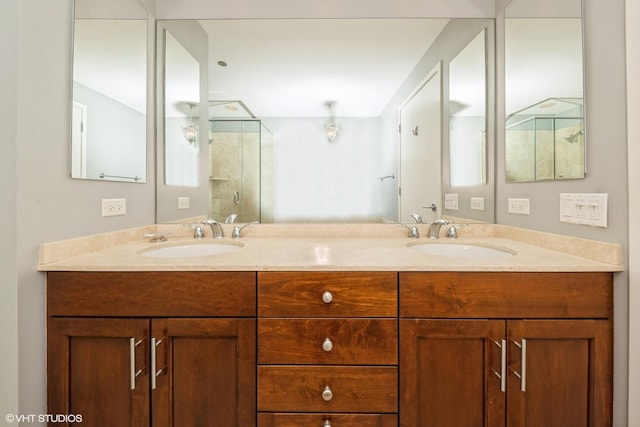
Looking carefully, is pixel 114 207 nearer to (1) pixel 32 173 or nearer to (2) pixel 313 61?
(1) pixel 32 173

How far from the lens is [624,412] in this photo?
3.13ft

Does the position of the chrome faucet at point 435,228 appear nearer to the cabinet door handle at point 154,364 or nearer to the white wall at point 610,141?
the white wall at point 610,141

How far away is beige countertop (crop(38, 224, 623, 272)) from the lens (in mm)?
982

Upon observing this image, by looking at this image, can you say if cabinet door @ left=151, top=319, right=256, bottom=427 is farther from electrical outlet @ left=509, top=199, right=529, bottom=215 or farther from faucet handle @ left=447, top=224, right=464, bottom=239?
electrical outlet @ left=509, top=199, right=529, bottom=215

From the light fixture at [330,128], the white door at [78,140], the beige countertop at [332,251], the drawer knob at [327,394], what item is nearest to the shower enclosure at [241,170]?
the beige countertop at [332,251]

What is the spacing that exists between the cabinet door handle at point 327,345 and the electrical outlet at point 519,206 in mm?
1140

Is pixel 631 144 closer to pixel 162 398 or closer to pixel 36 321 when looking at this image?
pixel 162 398

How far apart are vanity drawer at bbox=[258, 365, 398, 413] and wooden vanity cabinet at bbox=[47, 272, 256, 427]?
6 centimetres

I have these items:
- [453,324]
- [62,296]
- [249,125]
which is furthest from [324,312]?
[249,125]

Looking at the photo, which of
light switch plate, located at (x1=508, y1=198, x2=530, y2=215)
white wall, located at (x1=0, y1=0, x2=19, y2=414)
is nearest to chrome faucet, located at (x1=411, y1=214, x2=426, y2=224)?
light switch plate, located at (x1=508, y1=198, x2=530, y2=215)

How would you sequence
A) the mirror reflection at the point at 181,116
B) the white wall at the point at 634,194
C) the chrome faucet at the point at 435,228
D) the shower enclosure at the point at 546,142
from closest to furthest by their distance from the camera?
the white wall at the point at 634,194
the shower enclosure at the point at 546,142
the chrome faucet at the point at 435,228
the mirror reflection at the point at 181,116

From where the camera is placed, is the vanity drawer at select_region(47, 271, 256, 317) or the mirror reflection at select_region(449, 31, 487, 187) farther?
the mirror reflection at select_region(449, 31, 487, 187)

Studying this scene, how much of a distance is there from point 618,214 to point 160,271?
1548mm

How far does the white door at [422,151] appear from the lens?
1.65 meters
